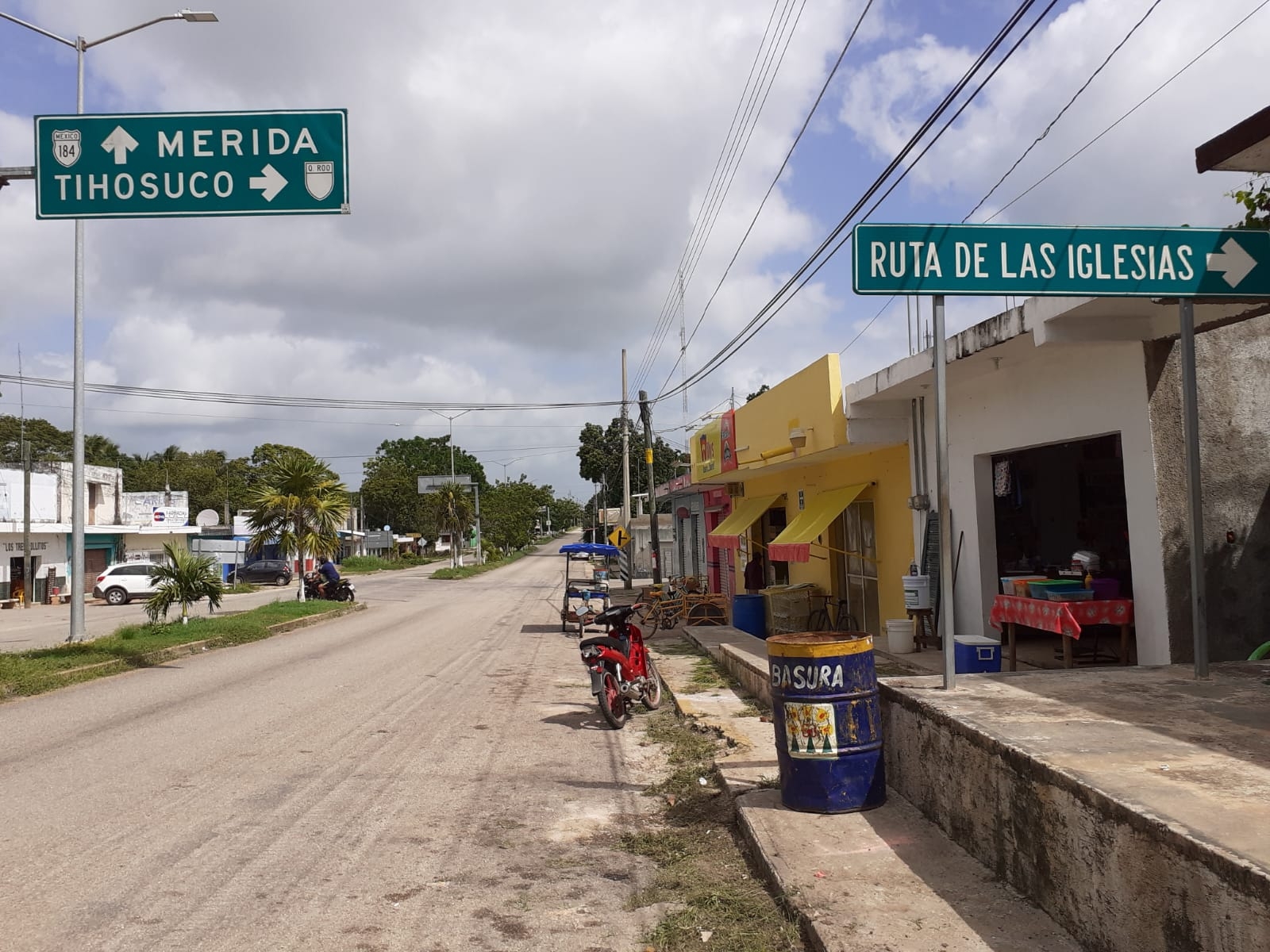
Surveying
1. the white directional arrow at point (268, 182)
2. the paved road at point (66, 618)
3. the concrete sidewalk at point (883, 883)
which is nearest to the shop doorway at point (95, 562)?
the paved road at point (66, 618)

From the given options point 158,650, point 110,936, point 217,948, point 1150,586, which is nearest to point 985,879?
point 217,948

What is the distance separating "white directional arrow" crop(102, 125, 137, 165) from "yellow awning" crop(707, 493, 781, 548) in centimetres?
1404

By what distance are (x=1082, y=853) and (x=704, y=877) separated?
213 centimetres

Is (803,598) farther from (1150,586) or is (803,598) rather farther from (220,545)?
(220,545)

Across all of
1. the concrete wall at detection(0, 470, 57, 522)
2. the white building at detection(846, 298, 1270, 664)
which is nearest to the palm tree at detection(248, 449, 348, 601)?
the concrete wall at detection(0, 470, 57, 522)

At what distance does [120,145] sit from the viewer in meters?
9.02

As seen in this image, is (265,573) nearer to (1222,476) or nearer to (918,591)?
(918,591)

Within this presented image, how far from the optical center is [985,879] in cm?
471

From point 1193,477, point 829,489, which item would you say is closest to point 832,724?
point 1193,477

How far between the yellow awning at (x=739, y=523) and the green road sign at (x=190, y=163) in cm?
1328

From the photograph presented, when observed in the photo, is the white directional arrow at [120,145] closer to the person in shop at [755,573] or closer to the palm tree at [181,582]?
the palm tree at [181,582]

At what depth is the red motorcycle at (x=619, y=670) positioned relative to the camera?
33.0ft

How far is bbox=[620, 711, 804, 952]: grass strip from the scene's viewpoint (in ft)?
14.9

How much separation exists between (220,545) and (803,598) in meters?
44.9
